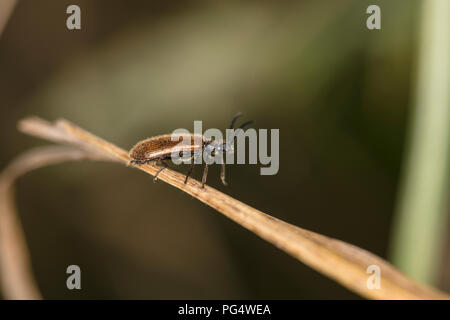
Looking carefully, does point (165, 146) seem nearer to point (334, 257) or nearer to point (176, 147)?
point (176, 147)

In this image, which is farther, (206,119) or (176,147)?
(206,119)

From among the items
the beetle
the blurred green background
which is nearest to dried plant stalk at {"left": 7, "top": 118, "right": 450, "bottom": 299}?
the beetle

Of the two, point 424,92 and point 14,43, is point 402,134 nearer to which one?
point 424,92

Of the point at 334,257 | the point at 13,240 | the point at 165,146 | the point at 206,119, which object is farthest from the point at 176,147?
the point at 334,257

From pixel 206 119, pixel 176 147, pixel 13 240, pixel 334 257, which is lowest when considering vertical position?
pixel 13 240

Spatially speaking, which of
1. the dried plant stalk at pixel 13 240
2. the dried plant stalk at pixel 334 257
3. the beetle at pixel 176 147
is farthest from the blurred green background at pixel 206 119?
the dried plant stalk at pixel 334 257

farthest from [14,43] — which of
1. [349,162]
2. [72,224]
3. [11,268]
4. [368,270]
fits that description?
[368,270]
